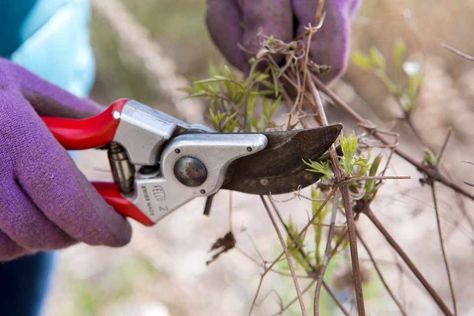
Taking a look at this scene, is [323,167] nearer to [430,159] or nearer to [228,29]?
[430,159]

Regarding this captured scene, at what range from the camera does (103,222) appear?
93 centimetres

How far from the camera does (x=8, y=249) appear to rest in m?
0.93

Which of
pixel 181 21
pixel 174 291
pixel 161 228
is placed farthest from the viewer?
pixel 181 21

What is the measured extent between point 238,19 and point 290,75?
0.69 feet

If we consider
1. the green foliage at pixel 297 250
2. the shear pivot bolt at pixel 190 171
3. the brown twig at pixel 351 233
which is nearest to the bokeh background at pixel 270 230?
the green foliage at pixel 297 250

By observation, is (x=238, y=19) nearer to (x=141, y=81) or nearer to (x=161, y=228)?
(x=161, y=228)

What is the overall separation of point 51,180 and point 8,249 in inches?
5.5

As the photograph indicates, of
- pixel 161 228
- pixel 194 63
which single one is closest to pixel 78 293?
pixel 161 228

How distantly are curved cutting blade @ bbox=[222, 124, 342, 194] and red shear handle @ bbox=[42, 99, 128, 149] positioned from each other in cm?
17

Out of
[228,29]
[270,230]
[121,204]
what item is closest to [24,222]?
[121,204]

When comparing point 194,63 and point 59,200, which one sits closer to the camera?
point 59,200

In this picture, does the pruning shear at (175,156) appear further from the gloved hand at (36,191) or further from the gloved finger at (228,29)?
the gloved finger at (228,29)

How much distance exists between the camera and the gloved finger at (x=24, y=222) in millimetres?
848

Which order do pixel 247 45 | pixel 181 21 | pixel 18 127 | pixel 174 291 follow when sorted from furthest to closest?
pixel 181 21 → pixel 174 291 → pixel 247 45 → pixel 18 127
